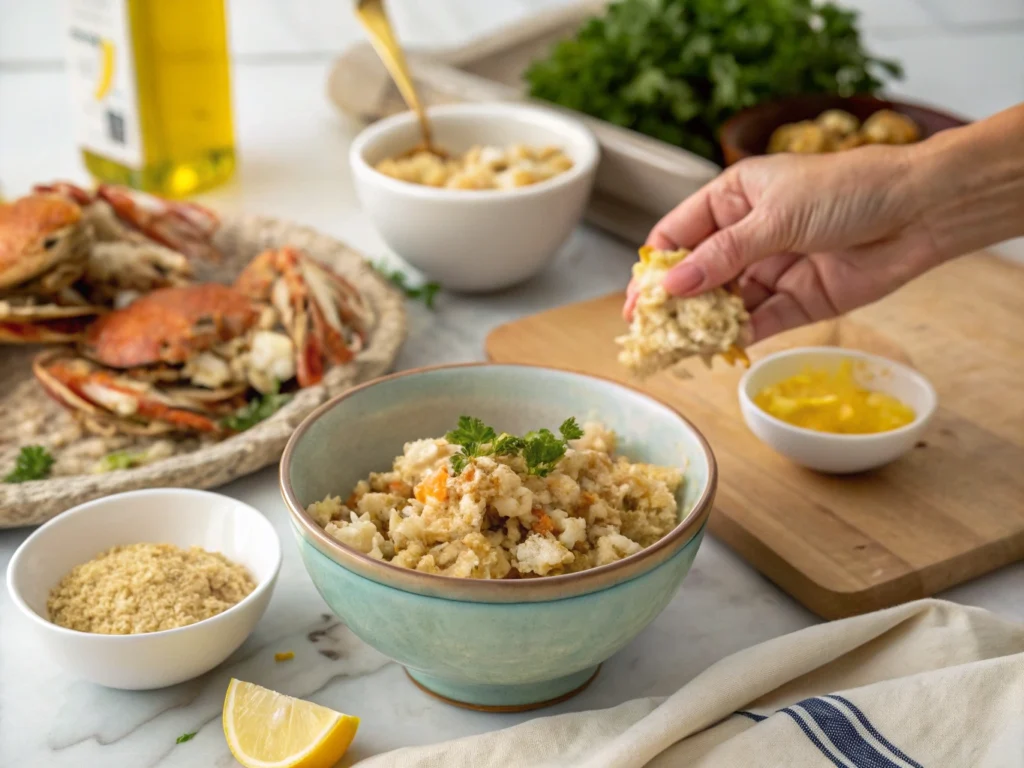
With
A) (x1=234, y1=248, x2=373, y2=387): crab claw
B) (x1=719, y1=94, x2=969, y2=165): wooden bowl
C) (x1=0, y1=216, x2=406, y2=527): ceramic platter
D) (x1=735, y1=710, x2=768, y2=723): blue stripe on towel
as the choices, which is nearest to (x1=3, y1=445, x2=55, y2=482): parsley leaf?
(x1=0, y1=216, x2=406, y2=527): ceramic platter

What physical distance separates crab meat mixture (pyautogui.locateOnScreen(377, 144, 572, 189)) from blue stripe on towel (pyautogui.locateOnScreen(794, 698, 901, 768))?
114cm

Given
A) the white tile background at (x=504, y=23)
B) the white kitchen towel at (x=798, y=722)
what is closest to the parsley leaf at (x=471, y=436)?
the white kitchen towel at (x=798, y=722)

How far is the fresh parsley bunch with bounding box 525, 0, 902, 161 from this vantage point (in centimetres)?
235

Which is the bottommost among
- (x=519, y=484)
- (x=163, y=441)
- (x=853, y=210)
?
(x=163, y=441)

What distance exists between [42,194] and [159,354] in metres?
0.40

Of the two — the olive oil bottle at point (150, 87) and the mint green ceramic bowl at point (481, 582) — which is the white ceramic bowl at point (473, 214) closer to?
the olive oil bottle at point (150, 87)

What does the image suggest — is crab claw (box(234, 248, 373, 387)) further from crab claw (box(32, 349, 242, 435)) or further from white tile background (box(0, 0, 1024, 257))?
white tile background (box(0, 0, 1024, 257))

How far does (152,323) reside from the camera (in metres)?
1.73

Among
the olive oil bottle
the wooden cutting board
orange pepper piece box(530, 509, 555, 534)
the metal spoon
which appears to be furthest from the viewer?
the metal spoon

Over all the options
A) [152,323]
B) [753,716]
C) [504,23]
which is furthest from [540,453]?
[504,23]

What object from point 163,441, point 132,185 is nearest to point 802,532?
point 163,441

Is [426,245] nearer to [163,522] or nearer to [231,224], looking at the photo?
[231,224]

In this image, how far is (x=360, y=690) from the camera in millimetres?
1242

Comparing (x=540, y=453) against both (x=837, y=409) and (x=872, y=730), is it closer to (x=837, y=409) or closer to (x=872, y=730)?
(x=872, y=730)
